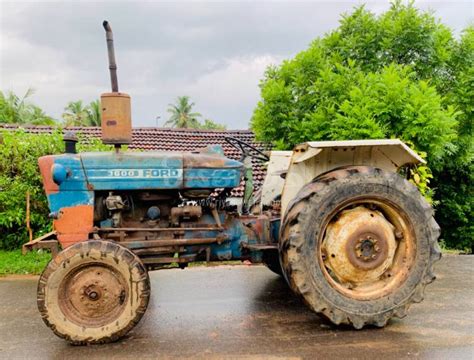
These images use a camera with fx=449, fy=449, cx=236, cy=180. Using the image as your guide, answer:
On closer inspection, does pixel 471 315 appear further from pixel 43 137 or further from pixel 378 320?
pixel 43 137

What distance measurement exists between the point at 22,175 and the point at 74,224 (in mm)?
4081

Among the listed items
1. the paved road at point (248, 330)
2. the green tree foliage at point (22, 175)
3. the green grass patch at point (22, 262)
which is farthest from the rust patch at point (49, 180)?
the green tree foliage at point (22, 175)

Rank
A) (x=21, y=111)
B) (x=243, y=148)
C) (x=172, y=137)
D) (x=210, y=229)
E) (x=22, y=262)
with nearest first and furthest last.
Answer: (x=210, y=229), (x=243, y=148), (x=22, y=262), (x=172, y=137), (x=21, y=111)

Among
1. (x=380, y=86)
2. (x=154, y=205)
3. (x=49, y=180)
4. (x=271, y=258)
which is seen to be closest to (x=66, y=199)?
(x=49, y=180)

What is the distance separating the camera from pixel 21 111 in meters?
26.4

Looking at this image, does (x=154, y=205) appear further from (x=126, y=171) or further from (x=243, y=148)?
(x=243, y=148)

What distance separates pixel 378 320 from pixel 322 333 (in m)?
0.49

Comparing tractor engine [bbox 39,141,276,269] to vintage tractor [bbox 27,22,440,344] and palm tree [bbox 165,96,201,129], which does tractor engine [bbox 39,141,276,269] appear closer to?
vintage tractor [bbox 27,22,440,344]

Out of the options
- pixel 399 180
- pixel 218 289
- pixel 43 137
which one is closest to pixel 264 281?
pixel 218 289

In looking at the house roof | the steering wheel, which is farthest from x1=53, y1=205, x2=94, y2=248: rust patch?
the house roof

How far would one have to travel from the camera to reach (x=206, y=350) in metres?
3.49

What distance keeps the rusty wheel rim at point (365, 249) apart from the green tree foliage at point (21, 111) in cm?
2408

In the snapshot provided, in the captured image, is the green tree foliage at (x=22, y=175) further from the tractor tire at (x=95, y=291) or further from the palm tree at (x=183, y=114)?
the palm tree at (x=183, y=114)

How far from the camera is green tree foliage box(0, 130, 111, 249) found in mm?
7281
